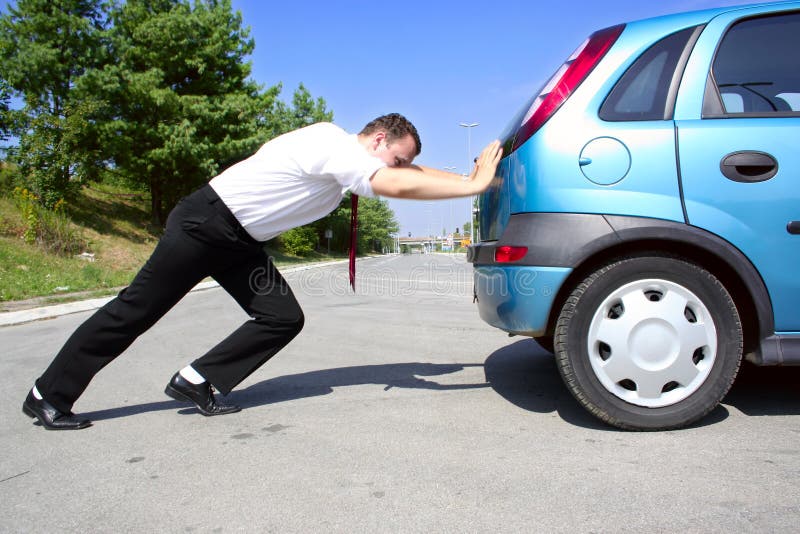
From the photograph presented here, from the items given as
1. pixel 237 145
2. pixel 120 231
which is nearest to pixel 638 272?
pixel 120 231

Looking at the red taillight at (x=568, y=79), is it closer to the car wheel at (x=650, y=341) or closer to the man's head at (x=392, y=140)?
the man's head at (x=392, y=140)

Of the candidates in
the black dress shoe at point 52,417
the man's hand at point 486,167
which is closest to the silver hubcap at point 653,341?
the man's hand at point 486,167

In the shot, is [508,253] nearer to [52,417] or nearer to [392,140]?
[392,140]

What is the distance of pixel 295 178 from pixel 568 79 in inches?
53.3

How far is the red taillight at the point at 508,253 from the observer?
8.03 ft

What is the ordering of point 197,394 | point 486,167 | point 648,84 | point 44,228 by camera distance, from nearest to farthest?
1. point 648,84
2. point 486,167
3. point 197,394
4. point 44,228

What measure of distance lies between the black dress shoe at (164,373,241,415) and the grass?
7.01 metres

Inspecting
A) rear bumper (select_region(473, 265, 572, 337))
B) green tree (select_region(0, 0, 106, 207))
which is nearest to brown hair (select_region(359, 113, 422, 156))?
rear bumper (select_region(473, 265, 572, 337))

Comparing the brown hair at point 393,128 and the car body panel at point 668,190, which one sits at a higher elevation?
the brown hair at point 393,128

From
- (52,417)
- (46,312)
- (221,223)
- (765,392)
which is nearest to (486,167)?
(221,223)

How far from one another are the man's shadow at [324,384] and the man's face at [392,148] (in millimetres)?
1415

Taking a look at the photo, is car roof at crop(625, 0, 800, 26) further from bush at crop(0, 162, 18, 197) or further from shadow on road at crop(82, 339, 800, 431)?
bush at crop(0, 162, 18, 197)

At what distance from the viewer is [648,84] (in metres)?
2.42

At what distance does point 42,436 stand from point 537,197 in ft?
8.50
